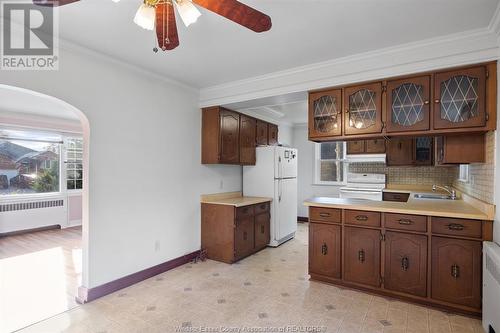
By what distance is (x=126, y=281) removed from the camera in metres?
3.09

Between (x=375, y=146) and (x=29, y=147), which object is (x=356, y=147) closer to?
(x=375, y=146)

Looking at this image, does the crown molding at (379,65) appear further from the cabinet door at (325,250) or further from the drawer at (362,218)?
the cabinet door at (325,250)

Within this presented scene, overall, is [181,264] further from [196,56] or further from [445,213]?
[445,213]

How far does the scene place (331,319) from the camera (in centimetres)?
245

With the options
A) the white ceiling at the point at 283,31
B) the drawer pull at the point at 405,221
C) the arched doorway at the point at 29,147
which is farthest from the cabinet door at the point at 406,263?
the arched doorway at the point at 29,147

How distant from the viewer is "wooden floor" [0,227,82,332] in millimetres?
2596

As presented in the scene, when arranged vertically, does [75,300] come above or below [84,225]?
below

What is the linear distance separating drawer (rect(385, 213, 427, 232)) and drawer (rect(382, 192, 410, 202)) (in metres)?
2.39

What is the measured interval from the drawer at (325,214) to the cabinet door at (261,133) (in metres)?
2.06

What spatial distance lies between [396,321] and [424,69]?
7.60ft

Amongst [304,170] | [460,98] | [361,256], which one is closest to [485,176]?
[460,98]

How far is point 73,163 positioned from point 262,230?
5036 millimetres

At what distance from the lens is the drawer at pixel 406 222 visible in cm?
264

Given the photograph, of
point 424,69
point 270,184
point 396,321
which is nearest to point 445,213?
point 396,321
